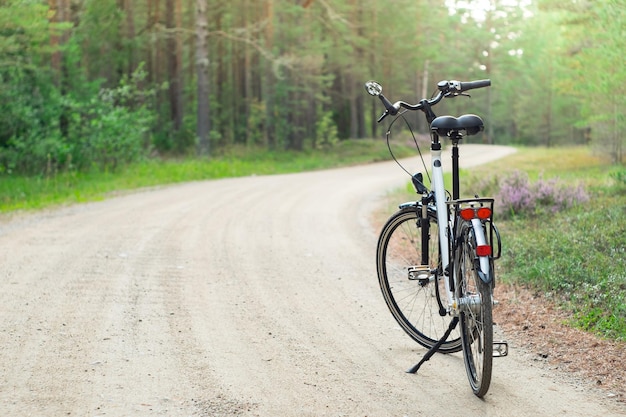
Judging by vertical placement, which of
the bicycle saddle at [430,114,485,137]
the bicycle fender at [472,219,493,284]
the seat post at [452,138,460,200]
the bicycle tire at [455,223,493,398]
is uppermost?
the bicycle saddle at [430,114,485,137]

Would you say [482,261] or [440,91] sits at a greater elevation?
[440,91]

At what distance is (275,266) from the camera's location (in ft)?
28.0

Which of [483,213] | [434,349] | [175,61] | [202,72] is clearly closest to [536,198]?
[434,349]

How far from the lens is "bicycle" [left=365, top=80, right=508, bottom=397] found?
13.9ft

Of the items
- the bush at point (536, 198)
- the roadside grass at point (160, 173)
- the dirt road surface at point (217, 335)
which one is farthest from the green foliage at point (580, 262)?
the roadside grass at point (160, 173)

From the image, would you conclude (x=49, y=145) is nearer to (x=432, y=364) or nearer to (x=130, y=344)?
(x=130, y=344)

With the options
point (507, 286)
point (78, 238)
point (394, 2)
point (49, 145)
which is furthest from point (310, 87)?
point (507, 286)

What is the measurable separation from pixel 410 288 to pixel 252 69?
39.4 meters

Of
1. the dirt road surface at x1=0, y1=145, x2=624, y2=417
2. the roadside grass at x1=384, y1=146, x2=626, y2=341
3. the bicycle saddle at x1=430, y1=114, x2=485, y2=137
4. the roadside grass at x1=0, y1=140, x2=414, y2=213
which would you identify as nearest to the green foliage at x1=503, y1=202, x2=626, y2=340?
→ the roadside grass at x1=384, y1=146, x2=626, y2=341

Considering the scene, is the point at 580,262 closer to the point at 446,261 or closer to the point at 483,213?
the point at 446,261

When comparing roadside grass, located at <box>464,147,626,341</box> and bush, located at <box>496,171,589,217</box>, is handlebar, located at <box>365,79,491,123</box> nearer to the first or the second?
roadside grass, located at <box>464,147,626,341</box>

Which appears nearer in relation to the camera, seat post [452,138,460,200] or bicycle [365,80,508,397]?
bicycle [365,80,508,397]

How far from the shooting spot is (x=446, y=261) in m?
4.90

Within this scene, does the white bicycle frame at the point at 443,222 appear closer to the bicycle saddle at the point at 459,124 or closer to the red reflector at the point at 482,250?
the bicycle saddle at the point at 459,124
